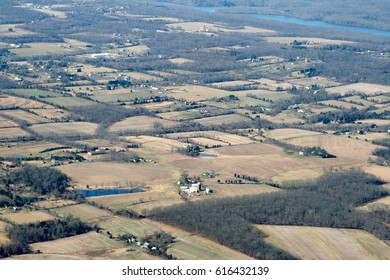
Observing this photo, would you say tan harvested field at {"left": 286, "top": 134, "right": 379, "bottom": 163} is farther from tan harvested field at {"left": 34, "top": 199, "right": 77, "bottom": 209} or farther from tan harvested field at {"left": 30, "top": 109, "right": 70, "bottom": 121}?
tan harvested field at {"left": 34, "top": 199, "right": 77, "bottom": 209}

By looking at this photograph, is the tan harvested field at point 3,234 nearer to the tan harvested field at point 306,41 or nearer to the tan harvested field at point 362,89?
the tan harvested field at point 362,89

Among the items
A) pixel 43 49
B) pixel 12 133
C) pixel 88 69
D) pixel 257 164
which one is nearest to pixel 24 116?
pixel 12 133

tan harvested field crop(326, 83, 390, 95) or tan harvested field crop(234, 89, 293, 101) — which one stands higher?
tan harvested field crop(326, 83, 390, 95)

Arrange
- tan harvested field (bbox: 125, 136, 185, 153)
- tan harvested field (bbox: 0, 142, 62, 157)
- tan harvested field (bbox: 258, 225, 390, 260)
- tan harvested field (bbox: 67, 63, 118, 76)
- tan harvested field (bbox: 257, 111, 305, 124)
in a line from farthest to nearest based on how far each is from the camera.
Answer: tan harvested field (bbox: 67, 63, 118, 76), tan harvested field (bbox: 257, 111, 305, 124), tan harvested field (bbox: 125, 136, 185, 153), tan harvested field (bbox: 0, 142, 62, 157), tan harvested field (bbox: 258, 225, 390, 260)

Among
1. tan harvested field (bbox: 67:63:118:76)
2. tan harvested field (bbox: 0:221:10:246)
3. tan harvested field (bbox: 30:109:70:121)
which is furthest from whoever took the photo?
tan harvested field (bbox: 67:63:118:76)

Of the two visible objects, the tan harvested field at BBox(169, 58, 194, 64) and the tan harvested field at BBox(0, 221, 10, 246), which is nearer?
the tan harvested field at BBox(0, 221, 10, 246)

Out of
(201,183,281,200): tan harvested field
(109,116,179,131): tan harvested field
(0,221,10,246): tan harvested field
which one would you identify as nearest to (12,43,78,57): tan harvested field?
(109,116,179,131): tan harvested field
